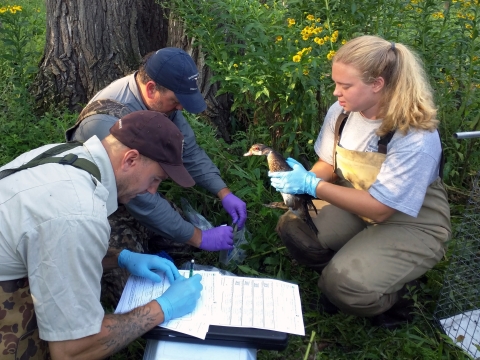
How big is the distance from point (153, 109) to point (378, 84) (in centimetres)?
121

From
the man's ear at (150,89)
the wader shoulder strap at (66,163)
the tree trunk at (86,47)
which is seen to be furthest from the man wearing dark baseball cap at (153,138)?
the tree trunk at (86,47)

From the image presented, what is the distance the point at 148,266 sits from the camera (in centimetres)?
219

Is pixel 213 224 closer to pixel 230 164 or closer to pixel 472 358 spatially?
pixel 230 164

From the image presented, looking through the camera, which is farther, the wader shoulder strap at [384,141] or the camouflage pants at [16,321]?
the wader shoulder strap at [384,141]

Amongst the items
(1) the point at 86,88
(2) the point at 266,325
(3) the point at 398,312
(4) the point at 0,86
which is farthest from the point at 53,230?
(4) the point at 0,86

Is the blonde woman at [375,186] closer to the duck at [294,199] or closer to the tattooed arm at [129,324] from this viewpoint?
the duck at [294,199]

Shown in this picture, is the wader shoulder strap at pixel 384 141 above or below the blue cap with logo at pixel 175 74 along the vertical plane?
below

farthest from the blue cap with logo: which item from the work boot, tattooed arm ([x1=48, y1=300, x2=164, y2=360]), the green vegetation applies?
tattooed arm ([x1=48, y1=300, x2=164, y2=360])

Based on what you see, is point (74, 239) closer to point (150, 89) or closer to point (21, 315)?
point (21, 315)

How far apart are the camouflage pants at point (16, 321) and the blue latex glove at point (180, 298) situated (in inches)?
18.1

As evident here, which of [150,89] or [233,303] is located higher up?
[150,89]

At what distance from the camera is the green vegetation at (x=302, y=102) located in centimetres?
274

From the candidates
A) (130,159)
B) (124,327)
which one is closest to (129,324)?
(124,327)

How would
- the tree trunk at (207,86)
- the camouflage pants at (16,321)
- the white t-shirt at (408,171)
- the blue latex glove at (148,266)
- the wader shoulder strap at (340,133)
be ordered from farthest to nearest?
the tree trunk at (207,86)
the wader shoulder strap at (340,133)
the white t-shirt at (408,171)
the blue latex glove at (148,266)
the camouflage pants at (16,321)
